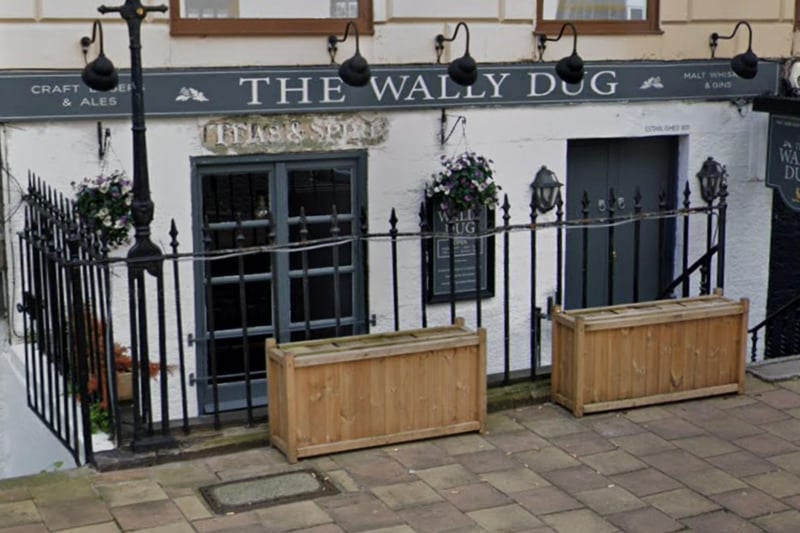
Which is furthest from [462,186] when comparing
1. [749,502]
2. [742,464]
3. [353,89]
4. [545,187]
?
[749,502]

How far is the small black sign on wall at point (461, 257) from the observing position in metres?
9.63

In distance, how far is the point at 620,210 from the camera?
10.5 meters

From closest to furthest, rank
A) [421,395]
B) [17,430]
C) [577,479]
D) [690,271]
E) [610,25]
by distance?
[577,479]
[421,395]
[17,430]
[690,271]
[610,25]

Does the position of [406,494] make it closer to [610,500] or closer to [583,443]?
[610,500]

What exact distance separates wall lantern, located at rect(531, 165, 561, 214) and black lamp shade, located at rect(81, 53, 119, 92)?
3880 millimetres

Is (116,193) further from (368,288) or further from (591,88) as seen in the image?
(591,88)

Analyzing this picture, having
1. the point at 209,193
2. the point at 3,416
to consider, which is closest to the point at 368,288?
the point at 209,193

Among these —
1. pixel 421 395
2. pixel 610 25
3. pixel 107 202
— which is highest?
pixel 610 25

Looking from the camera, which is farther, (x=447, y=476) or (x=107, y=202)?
(x=107, y=202)

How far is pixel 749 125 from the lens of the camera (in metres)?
10.8

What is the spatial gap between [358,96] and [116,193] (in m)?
2.11

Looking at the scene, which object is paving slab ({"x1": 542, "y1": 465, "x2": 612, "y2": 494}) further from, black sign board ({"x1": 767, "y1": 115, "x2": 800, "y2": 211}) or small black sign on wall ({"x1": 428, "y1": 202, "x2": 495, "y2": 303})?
black sign board ({"x1": 767, "y1": 115, "x2": 800, "y2": 211})

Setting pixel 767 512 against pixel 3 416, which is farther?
pixel 3 416

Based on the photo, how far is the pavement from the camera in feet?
20.4
